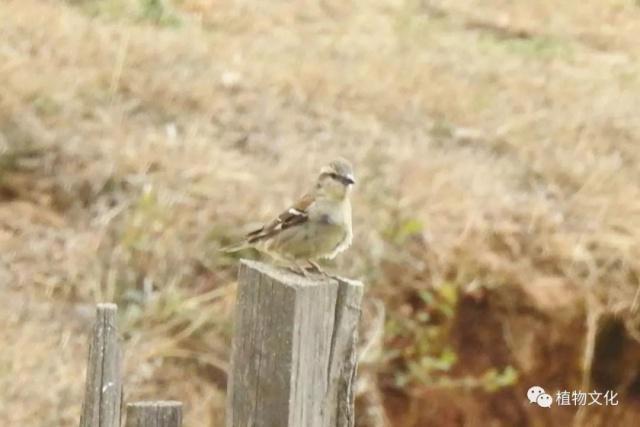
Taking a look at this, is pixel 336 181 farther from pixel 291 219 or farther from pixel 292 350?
pixel 292 350

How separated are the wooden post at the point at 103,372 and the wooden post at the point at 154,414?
0.04m

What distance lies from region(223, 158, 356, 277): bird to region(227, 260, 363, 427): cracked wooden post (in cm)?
72

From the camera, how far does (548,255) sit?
185 inches

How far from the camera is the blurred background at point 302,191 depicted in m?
4.12

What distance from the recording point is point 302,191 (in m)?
4.78

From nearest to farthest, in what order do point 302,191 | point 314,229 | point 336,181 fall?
point 314,229 < point 336,181 < point 302,191

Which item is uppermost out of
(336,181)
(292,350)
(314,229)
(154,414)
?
(336,181)

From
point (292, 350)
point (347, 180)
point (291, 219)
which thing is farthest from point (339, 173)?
point (292, 350)

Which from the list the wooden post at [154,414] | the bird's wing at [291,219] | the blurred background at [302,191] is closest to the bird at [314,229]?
the bird's wing at [291,219]

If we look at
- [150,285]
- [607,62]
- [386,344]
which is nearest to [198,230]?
[150,285]

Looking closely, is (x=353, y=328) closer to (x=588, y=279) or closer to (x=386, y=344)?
(x=386, y=344)

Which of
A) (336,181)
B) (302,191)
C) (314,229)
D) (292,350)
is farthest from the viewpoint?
(302,191)

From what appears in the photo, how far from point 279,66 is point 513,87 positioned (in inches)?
51.8

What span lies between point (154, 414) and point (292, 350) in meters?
0.28
